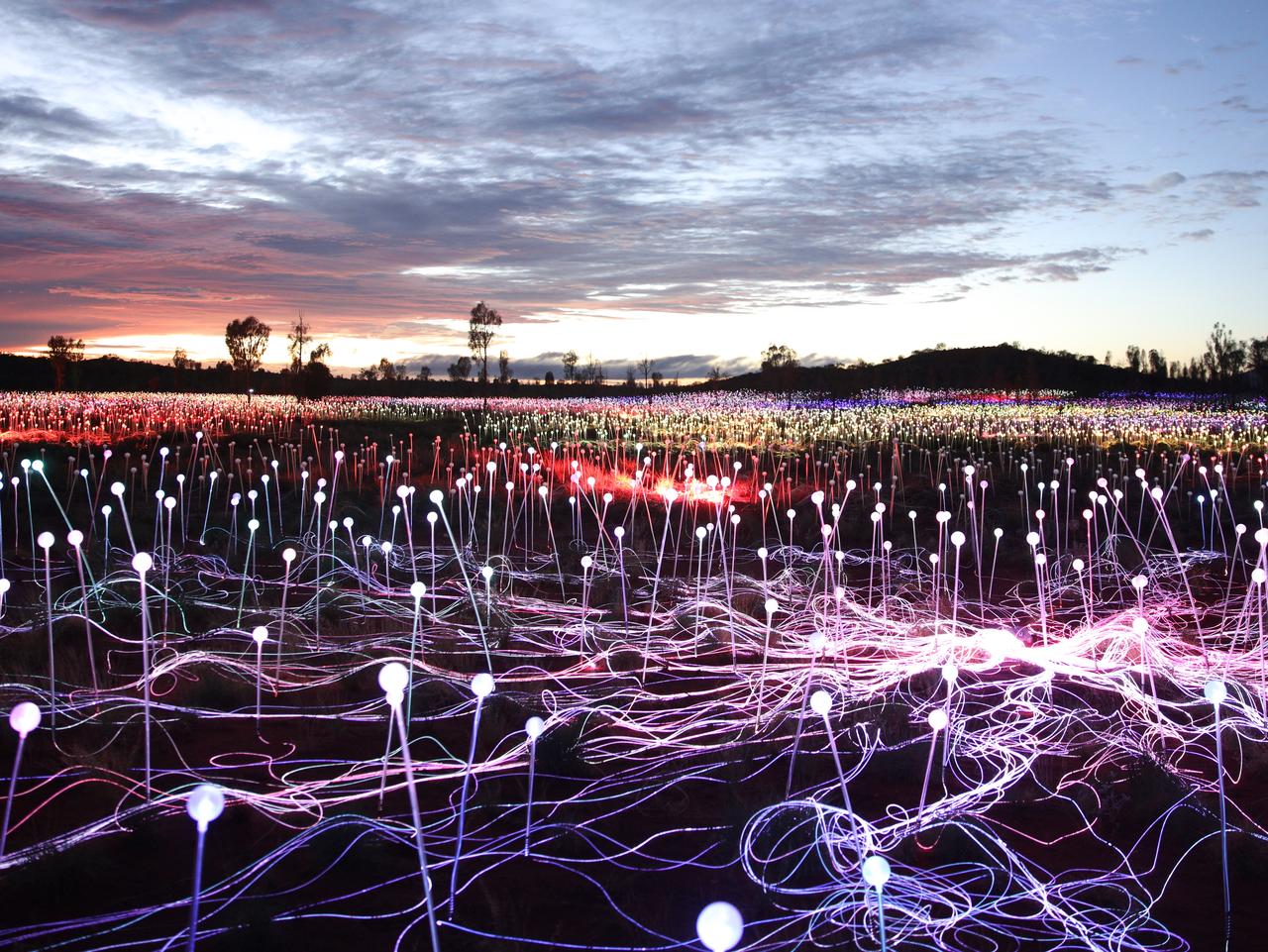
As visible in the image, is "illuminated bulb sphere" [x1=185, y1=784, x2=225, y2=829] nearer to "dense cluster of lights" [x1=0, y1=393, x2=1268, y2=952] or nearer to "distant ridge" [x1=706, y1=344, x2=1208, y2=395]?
"dense cluster of lights" [x1=0, y1=393, x2=1268, y2=952]

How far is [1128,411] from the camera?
97.9 ft

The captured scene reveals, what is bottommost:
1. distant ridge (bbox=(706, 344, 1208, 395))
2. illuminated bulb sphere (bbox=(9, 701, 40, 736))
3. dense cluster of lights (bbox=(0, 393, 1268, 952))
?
dense cluster of lights (bbox=(0, 393, 1268, 952))

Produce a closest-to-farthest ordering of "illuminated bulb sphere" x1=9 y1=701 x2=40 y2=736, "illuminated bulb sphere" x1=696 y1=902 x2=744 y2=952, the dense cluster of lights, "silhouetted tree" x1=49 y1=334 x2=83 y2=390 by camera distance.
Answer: "illuminated bulb sphere" x1=696 y1=902 x2=744 y2=952 < "illuminated bulb sphere" x1=9 y1=701 x2=40 y2=736 < the dense cluster of lights < "silhouetted tree" x1=49 y1=334 x2=83 y2=390

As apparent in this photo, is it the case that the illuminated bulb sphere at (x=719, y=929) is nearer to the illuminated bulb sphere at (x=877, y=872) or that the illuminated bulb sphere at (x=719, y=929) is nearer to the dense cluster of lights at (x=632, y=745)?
the dense cluster of lights at (x=632, y=745)

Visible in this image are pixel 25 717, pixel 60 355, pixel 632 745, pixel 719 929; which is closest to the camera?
pixel 719 929

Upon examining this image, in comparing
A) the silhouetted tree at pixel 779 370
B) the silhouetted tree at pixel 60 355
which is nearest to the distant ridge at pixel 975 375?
the silhouetted tree at pixel 779 370

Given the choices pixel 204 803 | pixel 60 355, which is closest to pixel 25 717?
pixel 204 803

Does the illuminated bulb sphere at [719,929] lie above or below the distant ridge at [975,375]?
below

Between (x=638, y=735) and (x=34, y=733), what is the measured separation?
336 centimetres

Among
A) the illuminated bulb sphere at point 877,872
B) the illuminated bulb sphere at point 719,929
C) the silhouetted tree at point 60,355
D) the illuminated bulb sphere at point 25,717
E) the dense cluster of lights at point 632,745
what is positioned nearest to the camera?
the illuminated bulb sphere at point 719,929

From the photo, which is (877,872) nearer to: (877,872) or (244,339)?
(877,872)

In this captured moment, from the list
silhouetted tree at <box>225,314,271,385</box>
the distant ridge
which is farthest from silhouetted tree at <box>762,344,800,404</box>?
silhouetted tree at <box>225,314,271,385</box>

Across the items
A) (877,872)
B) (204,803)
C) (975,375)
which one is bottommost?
(877,872)

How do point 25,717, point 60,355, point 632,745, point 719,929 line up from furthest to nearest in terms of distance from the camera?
point 60,355 → point 632,745 → point 25,717 → point 719,929
